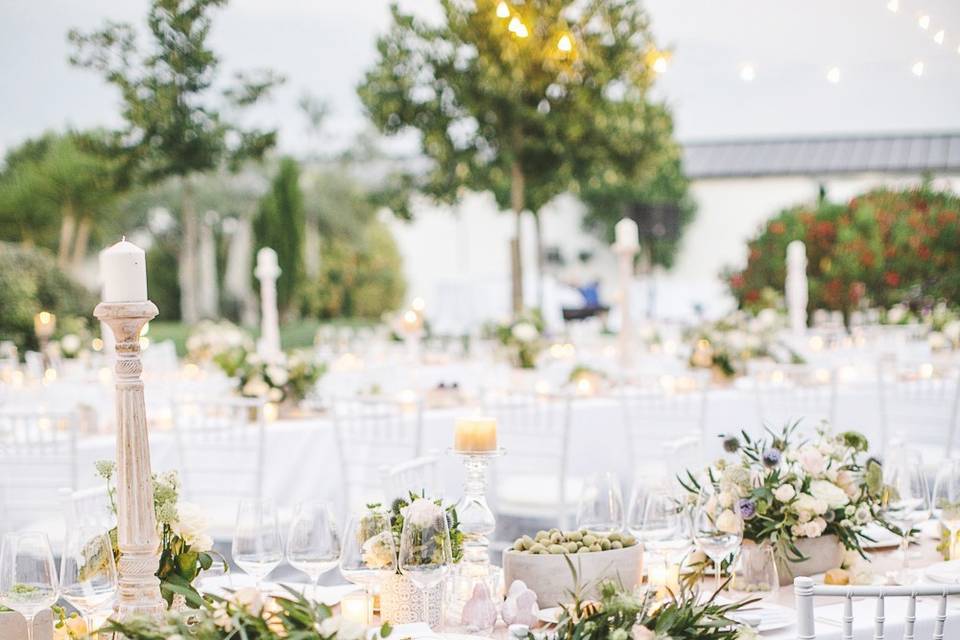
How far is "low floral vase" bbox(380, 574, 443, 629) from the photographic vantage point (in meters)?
2.61

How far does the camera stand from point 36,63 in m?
17.6

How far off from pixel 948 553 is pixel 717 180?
933 inches

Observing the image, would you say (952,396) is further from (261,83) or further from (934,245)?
(261,83)

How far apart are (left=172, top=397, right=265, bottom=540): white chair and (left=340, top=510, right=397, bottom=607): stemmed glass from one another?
247 cm

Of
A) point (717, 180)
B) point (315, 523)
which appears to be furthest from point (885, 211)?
point (717, 180)

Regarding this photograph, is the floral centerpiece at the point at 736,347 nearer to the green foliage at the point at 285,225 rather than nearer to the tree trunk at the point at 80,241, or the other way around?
the green foliage at the point at 285,225

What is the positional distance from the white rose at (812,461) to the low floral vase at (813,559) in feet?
0.52

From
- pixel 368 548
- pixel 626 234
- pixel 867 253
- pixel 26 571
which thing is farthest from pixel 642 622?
pixel 867 253

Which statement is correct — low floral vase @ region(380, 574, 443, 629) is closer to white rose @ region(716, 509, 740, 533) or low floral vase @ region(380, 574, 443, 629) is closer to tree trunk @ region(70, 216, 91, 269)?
white rose @ region(716, 509, 740, 533)

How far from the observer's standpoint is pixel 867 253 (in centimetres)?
1190

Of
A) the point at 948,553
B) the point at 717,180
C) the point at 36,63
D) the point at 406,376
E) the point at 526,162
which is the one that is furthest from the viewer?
the point at 717,180

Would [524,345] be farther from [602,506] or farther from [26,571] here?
[26,571]

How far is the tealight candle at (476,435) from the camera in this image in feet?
9.27

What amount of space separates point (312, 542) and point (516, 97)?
27.1 ft
